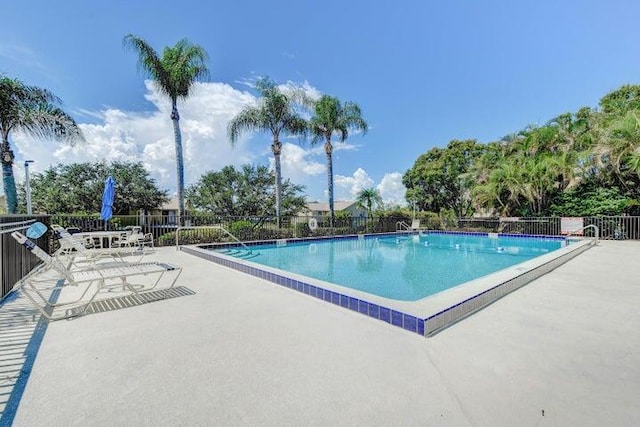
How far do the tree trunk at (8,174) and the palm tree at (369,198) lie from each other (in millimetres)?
25666

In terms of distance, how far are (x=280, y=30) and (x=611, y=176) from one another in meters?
18.1

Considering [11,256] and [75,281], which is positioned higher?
[11,256]

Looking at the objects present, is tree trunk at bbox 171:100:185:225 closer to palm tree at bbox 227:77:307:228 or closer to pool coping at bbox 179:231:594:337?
palm tree at bbox 227:77:307:228

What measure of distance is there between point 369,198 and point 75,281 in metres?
29.7

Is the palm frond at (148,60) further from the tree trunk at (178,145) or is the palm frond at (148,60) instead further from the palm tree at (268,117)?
the palm tree at (268,117)

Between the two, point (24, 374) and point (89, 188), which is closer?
point (24, 374)

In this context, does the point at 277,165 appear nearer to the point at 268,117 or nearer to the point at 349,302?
the point at 268,117

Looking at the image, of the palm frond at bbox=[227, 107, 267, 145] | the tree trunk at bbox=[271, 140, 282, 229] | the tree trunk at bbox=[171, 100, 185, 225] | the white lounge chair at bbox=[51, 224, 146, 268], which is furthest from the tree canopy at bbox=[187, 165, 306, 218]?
the white lounge chair at bbox=[51, 224, 146, 268]

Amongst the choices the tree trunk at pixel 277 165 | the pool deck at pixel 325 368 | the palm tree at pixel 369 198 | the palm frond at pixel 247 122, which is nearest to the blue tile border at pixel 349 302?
the pool deck at pixel 325 368

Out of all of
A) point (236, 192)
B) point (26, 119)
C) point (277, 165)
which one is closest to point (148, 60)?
point (26, 119)

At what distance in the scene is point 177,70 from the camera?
13570mm

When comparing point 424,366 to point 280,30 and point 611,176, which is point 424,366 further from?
point 611,176

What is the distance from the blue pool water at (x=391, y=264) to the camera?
21.8ft

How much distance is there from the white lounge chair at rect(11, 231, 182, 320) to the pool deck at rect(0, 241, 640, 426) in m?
0.30
